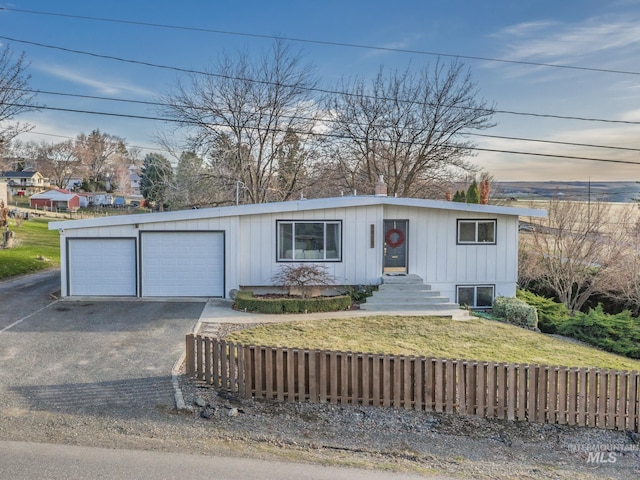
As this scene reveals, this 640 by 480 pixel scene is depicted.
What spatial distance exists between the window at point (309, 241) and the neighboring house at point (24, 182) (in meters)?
67.2

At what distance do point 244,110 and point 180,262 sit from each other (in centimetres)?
1390

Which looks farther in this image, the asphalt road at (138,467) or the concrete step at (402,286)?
the concrete step at (402,286)

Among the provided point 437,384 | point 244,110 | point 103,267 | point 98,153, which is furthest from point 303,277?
point 98,153

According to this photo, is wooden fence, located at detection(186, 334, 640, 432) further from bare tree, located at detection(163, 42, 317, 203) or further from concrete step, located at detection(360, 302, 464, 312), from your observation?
bare tree, located at detection(163, 42, 317, 203)

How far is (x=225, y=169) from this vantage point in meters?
26.7

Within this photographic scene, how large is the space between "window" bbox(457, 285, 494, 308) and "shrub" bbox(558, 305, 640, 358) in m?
2.41

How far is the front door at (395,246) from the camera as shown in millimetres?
15242

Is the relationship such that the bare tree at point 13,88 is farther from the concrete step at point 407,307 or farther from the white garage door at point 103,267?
the concrete step at point 407,307

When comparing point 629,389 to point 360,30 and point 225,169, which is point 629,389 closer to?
point 360,30

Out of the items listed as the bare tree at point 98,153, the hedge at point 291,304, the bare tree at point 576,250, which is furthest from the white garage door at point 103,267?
the bare tree at point 98,153

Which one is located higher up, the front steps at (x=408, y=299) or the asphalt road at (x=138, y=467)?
the front steps at (x=408, y=299)

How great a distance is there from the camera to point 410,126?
88.5 ft

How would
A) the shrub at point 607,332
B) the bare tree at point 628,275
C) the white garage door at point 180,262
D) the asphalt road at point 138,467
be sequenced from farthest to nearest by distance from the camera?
the bare tree at point 628,275 < the white garage door at point 180,262 < the shrub at point 607,332 < the asphalt road at point 138,467

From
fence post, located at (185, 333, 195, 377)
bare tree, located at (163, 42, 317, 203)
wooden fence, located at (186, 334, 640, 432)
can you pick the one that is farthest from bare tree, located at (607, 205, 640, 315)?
fence post, located at (185, 333, 195, 377)
